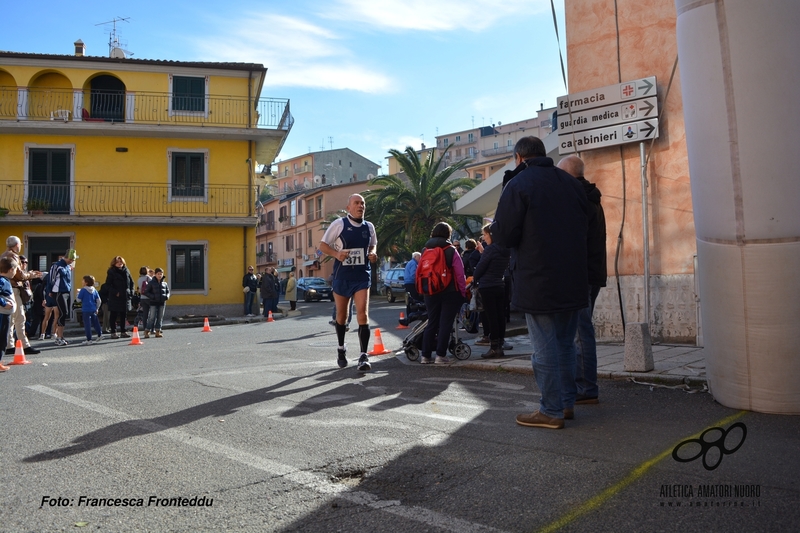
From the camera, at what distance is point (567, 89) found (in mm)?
10711

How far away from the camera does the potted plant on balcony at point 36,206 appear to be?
2778 centimetres

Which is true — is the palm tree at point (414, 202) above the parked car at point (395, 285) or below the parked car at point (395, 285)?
above

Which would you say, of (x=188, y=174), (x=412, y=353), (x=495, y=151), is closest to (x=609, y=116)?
(x=412, y=353)

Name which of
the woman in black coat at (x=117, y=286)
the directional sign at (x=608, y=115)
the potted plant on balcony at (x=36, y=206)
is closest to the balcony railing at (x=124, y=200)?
the potted plant on balcony at (x=36, y=206)

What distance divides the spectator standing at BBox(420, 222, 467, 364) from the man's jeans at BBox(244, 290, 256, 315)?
780 inches

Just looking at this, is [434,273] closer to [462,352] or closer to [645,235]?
[462,352]

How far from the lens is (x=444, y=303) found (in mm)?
8891

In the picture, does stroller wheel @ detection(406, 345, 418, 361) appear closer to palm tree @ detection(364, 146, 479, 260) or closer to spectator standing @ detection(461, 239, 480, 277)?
spectator standing @ detection(461, 239, 480, 277)

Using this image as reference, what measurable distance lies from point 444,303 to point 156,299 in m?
10.6

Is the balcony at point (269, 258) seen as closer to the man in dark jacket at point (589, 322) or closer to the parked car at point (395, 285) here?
the parked car at point (395, 285)

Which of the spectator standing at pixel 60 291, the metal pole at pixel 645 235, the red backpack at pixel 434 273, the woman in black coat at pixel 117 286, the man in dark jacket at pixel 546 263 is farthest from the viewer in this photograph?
the woman in black coat at pixel 117 286

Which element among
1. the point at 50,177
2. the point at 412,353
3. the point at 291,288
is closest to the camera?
the point at 412,353

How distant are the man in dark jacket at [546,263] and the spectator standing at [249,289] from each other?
2346cm

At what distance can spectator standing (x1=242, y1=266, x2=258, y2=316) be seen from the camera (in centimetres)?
2752
